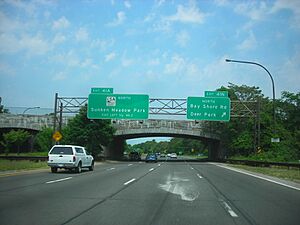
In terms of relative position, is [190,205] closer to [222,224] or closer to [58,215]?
[222,224]

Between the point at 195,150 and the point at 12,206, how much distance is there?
5588 inches

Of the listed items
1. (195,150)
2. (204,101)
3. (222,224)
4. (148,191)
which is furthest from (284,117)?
(195,150)

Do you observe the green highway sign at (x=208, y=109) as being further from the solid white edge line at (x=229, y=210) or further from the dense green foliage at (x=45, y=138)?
the solid white edge line at (x=229, y=210)

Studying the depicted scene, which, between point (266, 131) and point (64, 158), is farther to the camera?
point (266, 131)

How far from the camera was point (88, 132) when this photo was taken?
174 feet

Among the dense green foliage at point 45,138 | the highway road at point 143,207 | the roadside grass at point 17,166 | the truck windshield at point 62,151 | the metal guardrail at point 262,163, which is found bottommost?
the highway road at point 143,207

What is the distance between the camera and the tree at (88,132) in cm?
5328

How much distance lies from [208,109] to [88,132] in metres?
18.3

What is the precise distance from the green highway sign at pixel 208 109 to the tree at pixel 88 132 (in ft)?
52.0

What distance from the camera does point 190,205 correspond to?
1152cm

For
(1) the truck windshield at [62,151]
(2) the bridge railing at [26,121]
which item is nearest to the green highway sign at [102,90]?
(1) the truck windshield at [62,151]

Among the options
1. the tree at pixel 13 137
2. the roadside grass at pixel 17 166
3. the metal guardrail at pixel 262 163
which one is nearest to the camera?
the roadside grass at pixel 17 166

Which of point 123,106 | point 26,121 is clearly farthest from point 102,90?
point 26,121

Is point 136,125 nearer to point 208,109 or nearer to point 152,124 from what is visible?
point 152,124
